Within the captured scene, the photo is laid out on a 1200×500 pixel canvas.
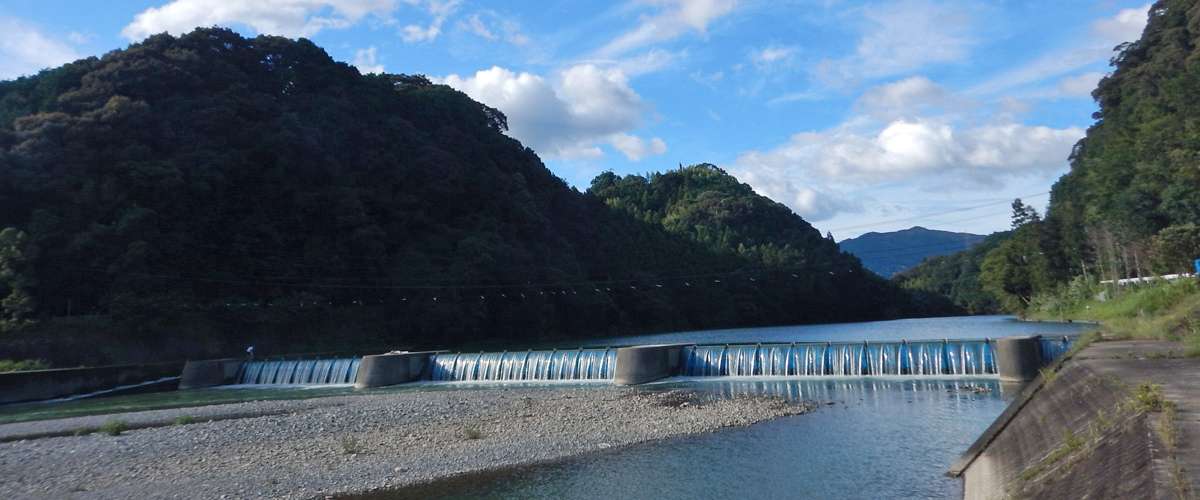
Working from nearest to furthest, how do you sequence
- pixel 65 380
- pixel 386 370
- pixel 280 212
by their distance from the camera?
pixel 65 380 < pixel 386 370 < pixel 280 212

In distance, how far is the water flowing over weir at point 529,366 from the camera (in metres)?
28.9

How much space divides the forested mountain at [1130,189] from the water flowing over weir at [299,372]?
4474cm

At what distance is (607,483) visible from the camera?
11922 millimetres

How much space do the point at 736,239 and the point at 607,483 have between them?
369 feet

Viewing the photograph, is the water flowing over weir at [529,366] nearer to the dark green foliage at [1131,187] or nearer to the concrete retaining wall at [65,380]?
the concrete retaining wall at [65,380]

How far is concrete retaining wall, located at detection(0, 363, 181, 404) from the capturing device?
2844 cm

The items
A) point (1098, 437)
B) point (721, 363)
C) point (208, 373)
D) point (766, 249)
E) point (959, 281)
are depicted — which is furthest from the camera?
point (959, 281)

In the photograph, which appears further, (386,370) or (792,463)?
(386,370)

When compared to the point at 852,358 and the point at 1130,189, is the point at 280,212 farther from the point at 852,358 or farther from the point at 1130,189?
the point at 1130,189

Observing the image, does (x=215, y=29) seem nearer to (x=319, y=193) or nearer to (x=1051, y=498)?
(x=319, y=193)

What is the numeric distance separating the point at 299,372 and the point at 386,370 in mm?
5682

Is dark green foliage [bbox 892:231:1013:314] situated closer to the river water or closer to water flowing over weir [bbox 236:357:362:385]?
water flowing over weir [bbox 236:357:362:385]

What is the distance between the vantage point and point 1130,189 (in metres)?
53.5

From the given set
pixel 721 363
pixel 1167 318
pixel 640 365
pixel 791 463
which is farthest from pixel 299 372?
pixel 1167 318
